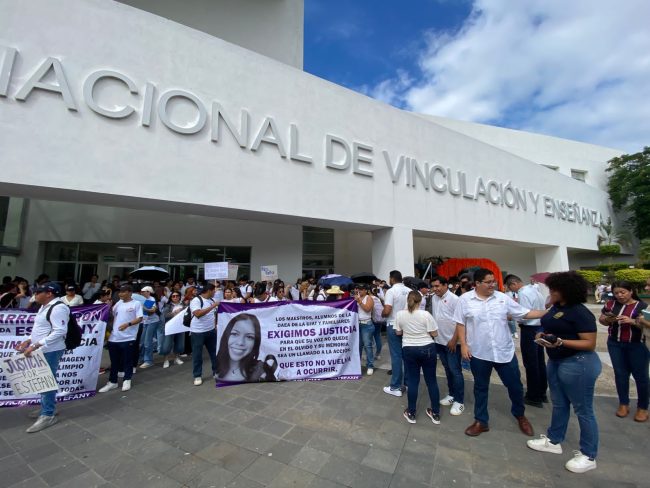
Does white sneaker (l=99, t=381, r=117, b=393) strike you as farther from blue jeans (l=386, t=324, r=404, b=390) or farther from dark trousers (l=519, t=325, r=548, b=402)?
dark trousers (l=519, t=325, r=548, b=402)

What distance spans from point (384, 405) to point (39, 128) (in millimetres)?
8295

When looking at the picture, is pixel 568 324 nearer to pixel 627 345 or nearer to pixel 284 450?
pixel 627 345

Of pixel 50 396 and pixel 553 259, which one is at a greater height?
pixel 553 259

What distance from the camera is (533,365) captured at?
13.4 ft

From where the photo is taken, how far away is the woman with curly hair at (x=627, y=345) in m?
3.64

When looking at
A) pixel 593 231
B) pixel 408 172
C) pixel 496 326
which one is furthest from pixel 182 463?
pixel 593 231

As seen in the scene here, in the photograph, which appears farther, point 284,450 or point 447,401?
point 447,401

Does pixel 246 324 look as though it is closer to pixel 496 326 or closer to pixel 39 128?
pixel 496 326

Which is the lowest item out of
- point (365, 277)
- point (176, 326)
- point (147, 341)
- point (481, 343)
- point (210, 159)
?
point (147, 341)

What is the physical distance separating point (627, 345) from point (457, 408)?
88.8 inches

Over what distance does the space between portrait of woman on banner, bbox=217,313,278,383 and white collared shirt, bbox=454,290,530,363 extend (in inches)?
126

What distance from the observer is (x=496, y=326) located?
3352mm

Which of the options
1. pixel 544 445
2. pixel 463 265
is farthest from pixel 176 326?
pixel 463 265

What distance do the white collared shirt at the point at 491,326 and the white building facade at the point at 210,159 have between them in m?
6.16
